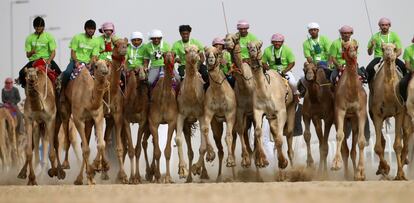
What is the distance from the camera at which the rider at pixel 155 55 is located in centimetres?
3391

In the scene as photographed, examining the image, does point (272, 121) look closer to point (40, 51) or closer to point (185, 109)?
point (185, 109)

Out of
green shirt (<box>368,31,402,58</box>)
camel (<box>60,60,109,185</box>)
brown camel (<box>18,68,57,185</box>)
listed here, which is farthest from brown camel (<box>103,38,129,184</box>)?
green shirt (<box>368,31,402,58</box>)

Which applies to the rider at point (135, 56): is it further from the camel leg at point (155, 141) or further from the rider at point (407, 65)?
the rider at point (407, 65)

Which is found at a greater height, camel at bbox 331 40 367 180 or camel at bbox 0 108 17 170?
camel at bbox 331 40 367 180

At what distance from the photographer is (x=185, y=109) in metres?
32.9

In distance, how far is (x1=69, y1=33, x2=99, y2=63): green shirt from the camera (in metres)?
33.6

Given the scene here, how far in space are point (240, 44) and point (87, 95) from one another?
4028mm

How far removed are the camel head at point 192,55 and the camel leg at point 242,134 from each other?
1.87m

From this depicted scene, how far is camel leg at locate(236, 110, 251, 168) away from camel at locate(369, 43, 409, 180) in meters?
2.83

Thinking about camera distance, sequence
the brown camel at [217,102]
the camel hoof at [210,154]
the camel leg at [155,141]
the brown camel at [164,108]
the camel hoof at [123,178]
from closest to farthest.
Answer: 1. the brown camel at [217,102]
2. the camel hoof at [210,154]
3. the camel hoof at [123,178]
4. the brown camel at [164,108]
5. the camel leg at [155,141]

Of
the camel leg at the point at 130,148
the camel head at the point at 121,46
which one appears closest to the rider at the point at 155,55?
the camel leg at the point at 130,148

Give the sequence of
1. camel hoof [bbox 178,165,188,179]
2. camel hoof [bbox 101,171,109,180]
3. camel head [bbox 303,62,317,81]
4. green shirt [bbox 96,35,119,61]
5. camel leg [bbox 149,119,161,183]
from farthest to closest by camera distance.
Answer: camel hoof [bbox 101,171,109,180], camel head [bbox 303,62,317,81], green shirt [bbox 96,35,119,61], camel leg [bbox 149,119,161,183], camel hoof [bbox 178,165,188,179]

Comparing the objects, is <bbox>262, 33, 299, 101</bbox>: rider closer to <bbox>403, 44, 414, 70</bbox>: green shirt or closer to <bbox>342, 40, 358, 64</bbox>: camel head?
<bbox>403, 44, 414, 70</bbox>: green shirt

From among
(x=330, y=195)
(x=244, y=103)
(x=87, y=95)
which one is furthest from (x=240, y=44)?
(x=330, y=195)
